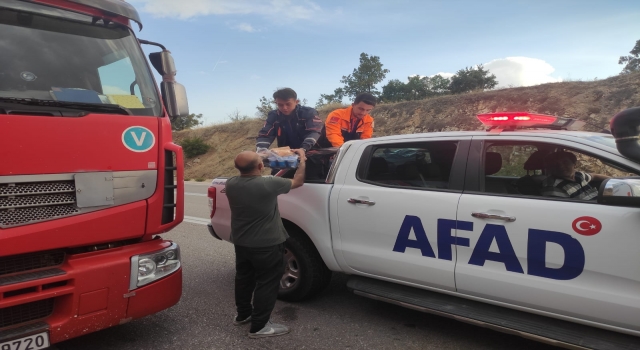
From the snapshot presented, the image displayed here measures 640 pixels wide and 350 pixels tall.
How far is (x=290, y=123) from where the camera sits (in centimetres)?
533

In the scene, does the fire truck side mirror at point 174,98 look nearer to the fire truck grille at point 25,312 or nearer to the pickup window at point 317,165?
the pickup window at point 317,165

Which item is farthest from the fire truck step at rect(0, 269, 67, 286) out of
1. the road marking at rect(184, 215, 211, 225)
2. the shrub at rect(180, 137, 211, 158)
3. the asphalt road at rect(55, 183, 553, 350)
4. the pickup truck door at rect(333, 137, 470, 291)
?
the shrub at rect(180, 137, 211, 158)

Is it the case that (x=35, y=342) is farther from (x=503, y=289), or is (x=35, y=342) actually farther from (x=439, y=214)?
(x=503, y=289)

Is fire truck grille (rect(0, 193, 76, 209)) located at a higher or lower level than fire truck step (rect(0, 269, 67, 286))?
higher

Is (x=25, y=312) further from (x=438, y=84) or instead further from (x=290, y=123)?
(x=438, y=84)

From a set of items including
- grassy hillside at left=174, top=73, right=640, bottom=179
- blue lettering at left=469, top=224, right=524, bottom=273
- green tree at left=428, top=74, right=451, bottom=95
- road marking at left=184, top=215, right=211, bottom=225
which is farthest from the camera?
green tree at left=428, top=74, right=451, bottom=95

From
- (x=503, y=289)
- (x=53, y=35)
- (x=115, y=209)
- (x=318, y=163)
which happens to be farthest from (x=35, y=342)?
(x=503, y=289)

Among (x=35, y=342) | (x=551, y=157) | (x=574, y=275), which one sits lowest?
(x=35, y=342)

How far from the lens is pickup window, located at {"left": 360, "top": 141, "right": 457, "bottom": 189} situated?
3.39 metres

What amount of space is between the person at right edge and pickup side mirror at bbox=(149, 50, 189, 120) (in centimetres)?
81

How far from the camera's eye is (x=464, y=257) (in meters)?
3.04

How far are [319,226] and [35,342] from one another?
7.23 feet

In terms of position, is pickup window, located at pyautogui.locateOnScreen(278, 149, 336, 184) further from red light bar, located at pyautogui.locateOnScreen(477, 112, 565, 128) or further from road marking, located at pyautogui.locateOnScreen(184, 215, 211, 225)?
road marking, located at pyautogui.locateOnScreen(184, 215, 211, 225)

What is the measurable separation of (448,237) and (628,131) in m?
1.26
